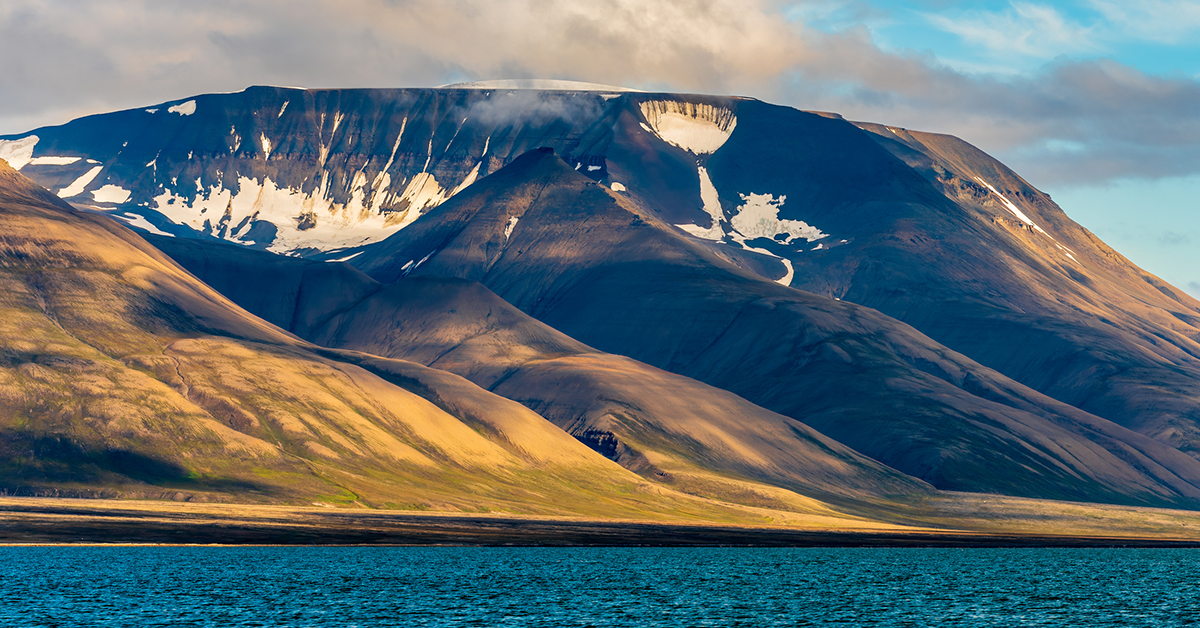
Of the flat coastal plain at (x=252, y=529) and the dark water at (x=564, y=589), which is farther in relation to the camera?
the flat coastal plain at (x=252, y=529)

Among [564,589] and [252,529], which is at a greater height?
[564,589]

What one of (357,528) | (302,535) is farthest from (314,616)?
(357,528)

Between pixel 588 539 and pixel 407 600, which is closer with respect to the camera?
pixel 407 600

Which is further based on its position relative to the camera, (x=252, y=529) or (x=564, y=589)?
(x=252, y=529)

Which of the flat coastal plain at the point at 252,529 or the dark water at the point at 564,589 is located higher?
the dark water at the point at 564,589

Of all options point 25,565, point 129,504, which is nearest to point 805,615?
point 25,565

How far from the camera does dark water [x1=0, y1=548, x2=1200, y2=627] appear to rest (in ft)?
298

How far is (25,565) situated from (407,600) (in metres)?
43.4

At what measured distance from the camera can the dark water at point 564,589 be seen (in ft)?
298

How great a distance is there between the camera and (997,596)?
114562 millimetres

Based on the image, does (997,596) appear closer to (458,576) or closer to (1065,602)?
(1065,602)

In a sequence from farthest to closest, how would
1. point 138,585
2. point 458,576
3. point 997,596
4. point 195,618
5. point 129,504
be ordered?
point 129,504 < point 458,576 < point 997,596 < point 138,585 < point 195,618

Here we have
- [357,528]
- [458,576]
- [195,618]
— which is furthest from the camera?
[357,528]

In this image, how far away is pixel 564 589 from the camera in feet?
372
